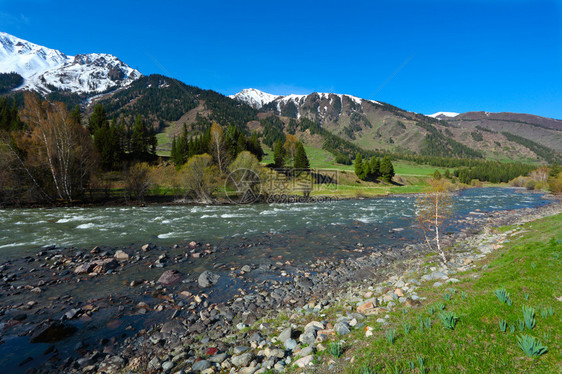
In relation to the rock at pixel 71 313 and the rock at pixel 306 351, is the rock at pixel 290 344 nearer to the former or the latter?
the rock at pixel 306 351

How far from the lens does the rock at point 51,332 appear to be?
789 cm

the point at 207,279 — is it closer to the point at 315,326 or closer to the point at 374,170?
the point at 315,326

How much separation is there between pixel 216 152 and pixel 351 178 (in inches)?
2100

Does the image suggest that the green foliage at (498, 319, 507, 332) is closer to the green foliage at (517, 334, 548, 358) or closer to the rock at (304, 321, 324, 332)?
the green foliage at (517, 334, 548, 358)

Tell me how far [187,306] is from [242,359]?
4.60 meters

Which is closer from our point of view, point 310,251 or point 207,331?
point 207,331

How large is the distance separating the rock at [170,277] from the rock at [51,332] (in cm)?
393

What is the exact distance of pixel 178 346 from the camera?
7570mm

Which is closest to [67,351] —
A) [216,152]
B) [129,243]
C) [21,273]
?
[21,273]

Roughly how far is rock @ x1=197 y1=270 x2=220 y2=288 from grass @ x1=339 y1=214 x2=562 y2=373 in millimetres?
A: 7920

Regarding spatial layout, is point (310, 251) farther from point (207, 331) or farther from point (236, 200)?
point (236, 200)

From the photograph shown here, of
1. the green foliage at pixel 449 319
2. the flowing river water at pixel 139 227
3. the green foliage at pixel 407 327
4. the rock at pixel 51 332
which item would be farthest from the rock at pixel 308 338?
the flowing river water at pixel 139 227

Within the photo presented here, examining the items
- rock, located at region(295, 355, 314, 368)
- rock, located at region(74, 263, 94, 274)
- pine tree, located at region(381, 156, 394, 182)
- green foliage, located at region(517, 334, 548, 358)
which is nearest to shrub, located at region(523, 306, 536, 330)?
green foliage, located at region(517, 334, 548, 358)

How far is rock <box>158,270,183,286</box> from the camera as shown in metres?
12.1
